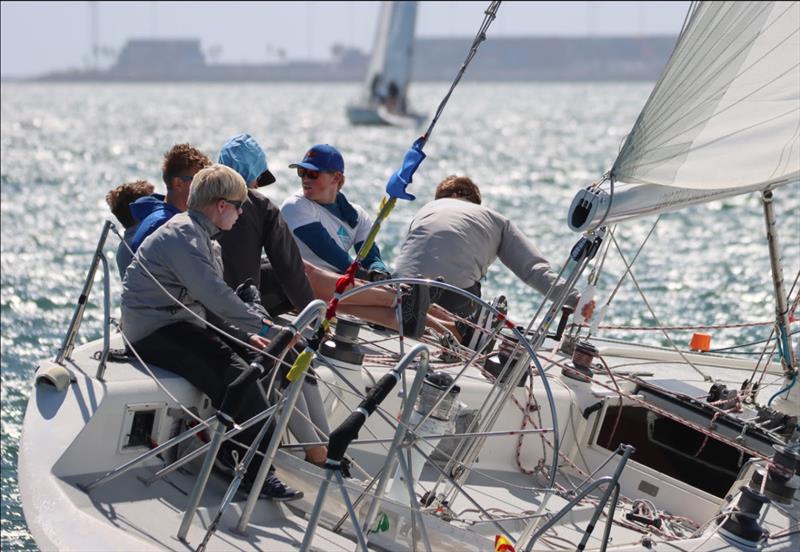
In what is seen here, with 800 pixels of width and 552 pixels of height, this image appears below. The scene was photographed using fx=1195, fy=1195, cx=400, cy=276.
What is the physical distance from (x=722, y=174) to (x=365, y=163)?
27.4 meters

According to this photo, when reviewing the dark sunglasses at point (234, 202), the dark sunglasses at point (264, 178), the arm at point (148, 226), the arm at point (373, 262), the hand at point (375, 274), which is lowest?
the hand at point (375, 274)

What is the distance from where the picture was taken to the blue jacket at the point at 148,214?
14.0 feet

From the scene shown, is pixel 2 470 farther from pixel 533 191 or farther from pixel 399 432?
pixel 533 191

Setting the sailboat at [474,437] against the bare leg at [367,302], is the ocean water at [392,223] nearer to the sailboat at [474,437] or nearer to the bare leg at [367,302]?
the sailboat at [474,437]

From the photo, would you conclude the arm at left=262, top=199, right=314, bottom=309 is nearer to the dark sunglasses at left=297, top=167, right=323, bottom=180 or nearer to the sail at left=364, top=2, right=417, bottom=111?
the dark sunglasses at left=297, top=167, right=323, bottom=180

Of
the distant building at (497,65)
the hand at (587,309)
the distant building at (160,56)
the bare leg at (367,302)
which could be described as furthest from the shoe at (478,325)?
the distant building at (160,56)

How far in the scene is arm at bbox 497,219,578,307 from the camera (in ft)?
16.8

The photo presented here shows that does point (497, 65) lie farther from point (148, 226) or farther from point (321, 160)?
point (148, 226)

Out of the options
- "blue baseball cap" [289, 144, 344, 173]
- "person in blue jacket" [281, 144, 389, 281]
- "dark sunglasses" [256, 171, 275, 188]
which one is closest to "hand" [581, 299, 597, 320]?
"person in blue jacket" [281, 144, 389, 281]

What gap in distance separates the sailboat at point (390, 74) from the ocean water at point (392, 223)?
119 inches

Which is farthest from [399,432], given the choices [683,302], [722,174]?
[683,302]

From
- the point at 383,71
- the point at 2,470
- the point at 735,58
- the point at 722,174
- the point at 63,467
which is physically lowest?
the point at 2,470

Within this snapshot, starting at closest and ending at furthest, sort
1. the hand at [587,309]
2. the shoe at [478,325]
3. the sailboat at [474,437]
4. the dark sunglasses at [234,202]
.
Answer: the sailboat at [474,437] → the dark sunglasses at [234,202] → the hand at [587,309] → the shoe at [478,325]

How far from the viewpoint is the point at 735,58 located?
153 inches
